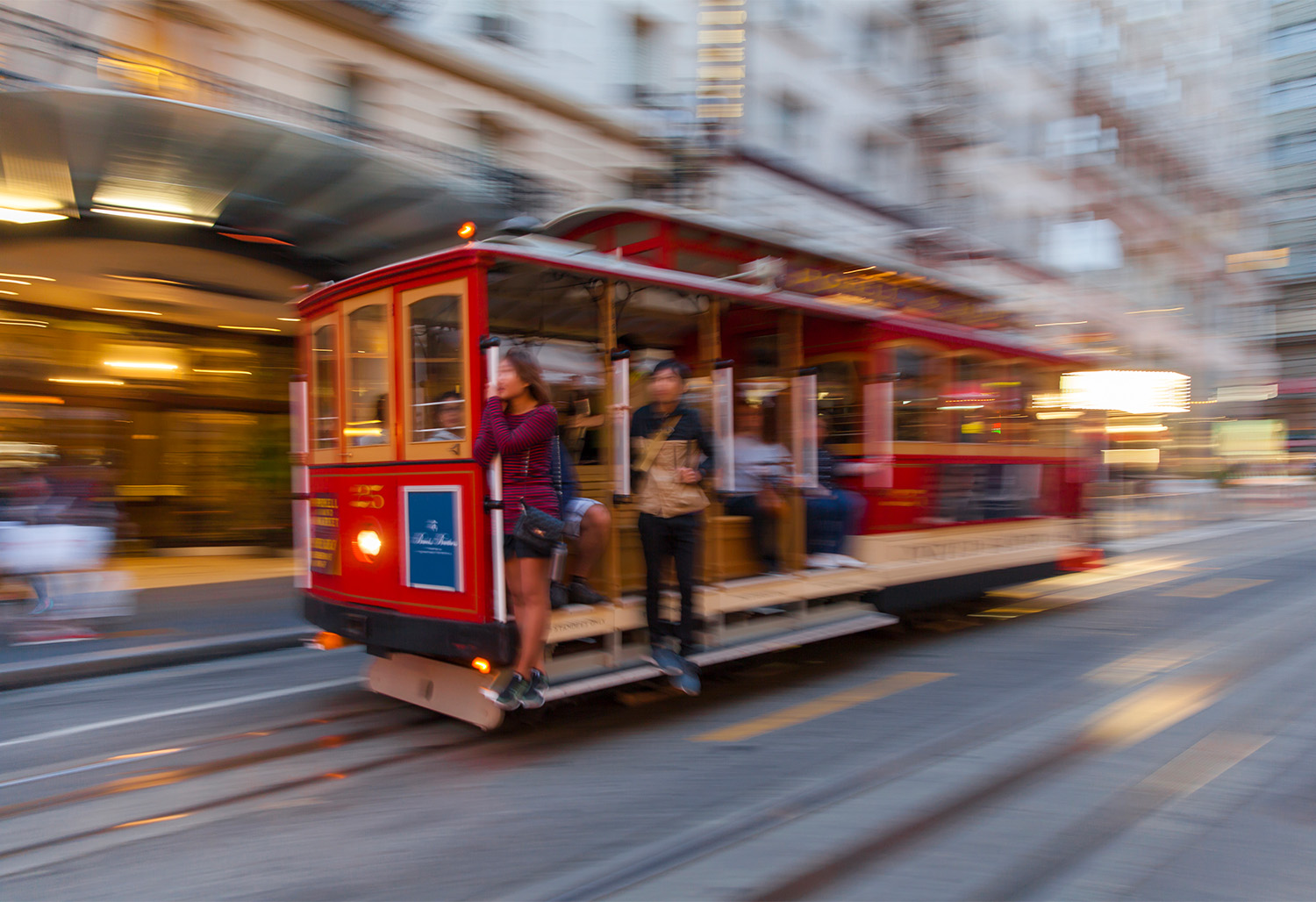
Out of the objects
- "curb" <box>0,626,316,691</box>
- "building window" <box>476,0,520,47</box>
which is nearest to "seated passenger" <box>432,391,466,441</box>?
"curb" <box>0,626,316,691</box>

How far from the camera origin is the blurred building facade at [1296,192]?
45.4 m

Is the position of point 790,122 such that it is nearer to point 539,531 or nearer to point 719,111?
point 719,111

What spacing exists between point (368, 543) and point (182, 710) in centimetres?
194

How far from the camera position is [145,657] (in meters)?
7.34

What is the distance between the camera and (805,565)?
22.6 ft

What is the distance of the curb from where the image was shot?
6.80 metres

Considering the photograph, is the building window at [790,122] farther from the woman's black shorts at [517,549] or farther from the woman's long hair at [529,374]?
the woman's black shorts at [517,549]

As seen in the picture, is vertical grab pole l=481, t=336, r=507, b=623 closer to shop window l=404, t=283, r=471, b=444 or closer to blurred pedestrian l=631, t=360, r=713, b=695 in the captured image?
shop window l=404, t=283, r=471, b=444

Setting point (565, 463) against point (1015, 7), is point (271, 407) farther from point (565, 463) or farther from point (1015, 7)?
point (1015, 7)

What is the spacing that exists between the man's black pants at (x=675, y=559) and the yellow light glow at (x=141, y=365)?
11.2m

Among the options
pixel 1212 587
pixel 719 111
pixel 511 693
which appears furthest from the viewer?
pixel 719 111

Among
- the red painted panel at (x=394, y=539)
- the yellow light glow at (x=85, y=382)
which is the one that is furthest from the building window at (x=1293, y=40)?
the red painted panel at (x=394, y=539)

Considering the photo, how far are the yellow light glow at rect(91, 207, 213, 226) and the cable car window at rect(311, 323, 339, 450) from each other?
6.59 metres

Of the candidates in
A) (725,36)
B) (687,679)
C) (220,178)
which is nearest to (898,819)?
(687,679)
